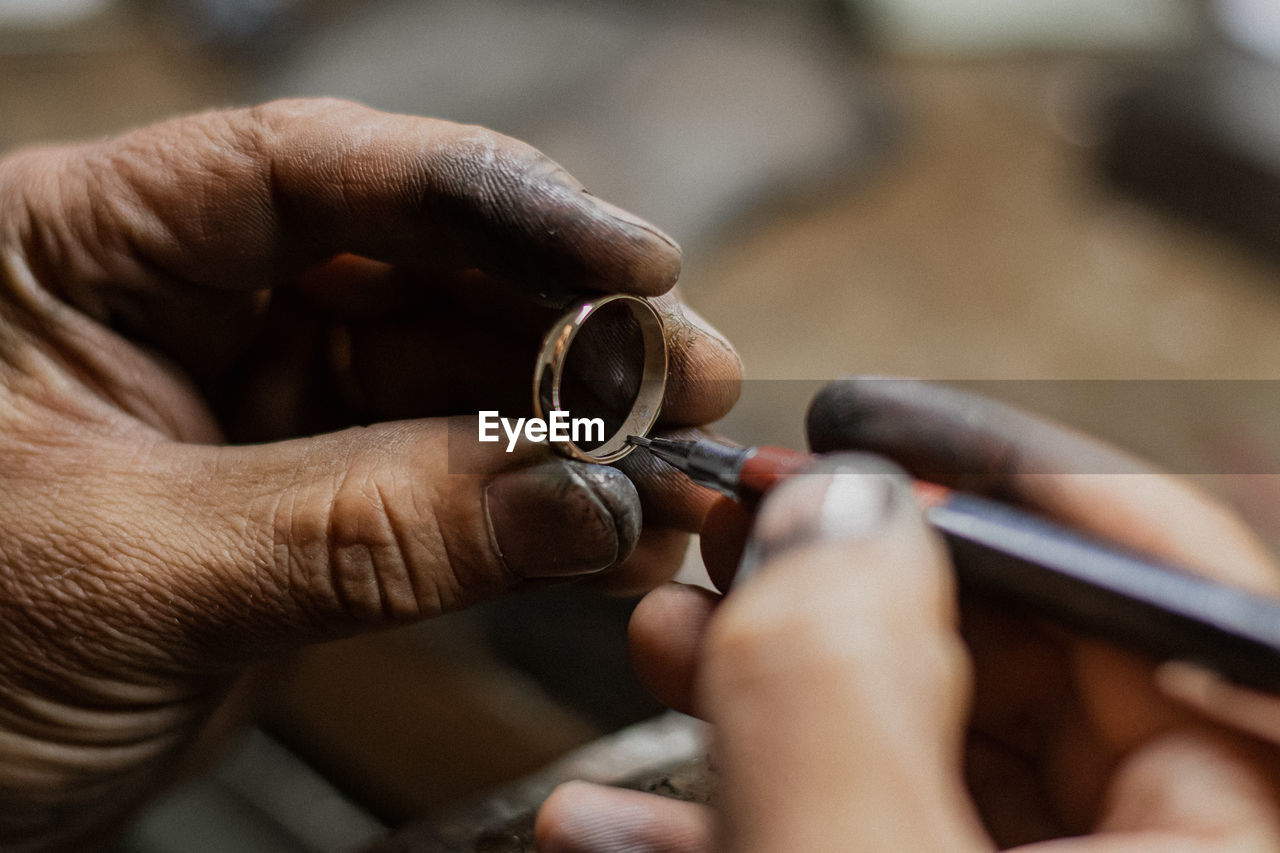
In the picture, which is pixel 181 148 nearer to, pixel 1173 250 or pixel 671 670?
pixel 671 670

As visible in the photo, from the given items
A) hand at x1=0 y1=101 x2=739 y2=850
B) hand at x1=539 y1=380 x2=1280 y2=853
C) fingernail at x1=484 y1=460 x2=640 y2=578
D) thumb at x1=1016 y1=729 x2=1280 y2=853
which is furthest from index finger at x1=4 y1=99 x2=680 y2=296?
thumb at x1=1016 y1=729 x2=1280 y2=853

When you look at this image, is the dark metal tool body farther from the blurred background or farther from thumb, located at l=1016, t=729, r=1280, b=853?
the blurred background

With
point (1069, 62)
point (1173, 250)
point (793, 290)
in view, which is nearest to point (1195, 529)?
point (793, 290)

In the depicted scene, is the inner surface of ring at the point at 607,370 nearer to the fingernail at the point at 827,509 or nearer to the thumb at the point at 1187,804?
the fingernail at the point at 827,509

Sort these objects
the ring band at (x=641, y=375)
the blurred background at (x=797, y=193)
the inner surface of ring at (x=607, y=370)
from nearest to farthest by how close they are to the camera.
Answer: the ring band at (x=641, y=375) < the inner surface of ring at (x=607, y=370) < the blurred background at (x=797, y=193)

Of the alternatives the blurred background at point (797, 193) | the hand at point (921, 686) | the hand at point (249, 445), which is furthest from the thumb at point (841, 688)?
the blurred background at point (797, 193)

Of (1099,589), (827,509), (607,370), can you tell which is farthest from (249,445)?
(1099,589)
